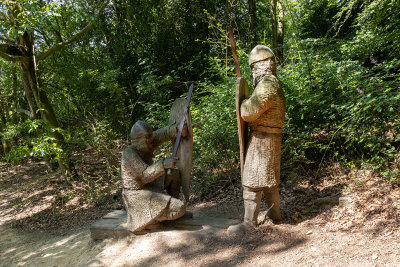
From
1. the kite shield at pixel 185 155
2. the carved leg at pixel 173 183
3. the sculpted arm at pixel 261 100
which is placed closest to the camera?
the sculpted arm at pixel 261 100

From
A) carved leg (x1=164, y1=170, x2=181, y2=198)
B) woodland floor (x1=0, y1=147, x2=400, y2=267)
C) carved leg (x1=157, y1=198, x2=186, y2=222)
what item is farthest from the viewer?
carved leg (x1=164, y1=170, x2=181, y2=198)

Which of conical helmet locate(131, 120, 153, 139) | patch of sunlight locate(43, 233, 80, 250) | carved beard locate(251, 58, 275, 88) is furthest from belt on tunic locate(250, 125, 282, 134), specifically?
patch of sunlight locate(43, 233, 80, 250)

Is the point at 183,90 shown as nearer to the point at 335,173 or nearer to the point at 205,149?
the point at 205,149

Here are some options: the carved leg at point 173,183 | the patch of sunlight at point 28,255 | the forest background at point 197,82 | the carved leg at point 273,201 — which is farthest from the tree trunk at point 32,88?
the carved leg at point 273,201

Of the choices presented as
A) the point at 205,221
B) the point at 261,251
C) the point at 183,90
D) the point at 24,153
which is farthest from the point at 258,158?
the point at 183,90

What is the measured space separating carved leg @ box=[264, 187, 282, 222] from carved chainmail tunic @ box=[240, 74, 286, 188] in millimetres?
137

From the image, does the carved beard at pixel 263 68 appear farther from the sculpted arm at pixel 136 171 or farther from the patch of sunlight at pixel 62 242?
the patch of sunlight at pixel 62 242

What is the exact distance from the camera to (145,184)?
3201 mm

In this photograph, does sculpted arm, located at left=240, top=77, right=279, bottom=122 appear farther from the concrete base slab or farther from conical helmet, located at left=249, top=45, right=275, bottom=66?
the concrete base slab

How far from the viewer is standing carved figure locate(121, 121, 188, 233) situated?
119 inches

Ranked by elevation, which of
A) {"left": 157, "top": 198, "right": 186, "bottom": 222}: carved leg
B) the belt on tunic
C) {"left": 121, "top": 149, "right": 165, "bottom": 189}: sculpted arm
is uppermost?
the belt on tunic

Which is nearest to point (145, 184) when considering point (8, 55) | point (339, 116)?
point (339, 116)

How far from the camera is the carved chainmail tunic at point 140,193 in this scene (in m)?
3.02

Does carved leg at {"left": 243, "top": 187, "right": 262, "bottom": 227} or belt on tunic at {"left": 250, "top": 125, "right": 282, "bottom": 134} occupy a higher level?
belt on tunic at {"left": 250, "top": 125, "right": 282, "bottom": 134}
